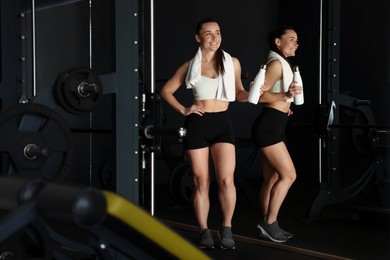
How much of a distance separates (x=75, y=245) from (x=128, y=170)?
568mm

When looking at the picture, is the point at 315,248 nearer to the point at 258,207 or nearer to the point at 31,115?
the point at 258,207

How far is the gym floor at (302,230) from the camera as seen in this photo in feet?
11.0

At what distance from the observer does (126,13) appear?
7.87 ft

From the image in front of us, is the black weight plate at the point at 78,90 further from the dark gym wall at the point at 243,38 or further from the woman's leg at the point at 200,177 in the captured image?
the dark gym wall at the point at 243,38

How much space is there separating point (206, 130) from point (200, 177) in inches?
10.8

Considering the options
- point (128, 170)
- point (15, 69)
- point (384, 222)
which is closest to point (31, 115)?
point (128, 170)

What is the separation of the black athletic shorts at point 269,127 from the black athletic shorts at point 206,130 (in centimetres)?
31

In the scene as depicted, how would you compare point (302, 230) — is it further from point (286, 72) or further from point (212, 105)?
point (212, 105)

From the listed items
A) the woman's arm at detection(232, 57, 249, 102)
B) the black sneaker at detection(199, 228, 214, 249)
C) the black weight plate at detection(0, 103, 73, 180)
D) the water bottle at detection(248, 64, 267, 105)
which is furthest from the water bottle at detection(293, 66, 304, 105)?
the black weight plate at detection(0, 103, 73, 180)

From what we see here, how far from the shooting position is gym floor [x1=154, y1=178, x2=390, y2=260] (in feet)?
11.0

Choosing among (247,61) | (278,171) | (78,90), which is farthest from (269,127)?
(247,61)

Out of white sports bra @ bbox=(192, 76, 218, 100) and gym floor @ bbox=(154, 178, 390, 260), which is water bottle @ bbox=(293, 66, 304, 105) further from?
gym floor @ bbox=(154, 178, 390, 260)

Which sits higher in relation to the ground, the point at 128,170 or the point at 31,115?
the point at 31,115

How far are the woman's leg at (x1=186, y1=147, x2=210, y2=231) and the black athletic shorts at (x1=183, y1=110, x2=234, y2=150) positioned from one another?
Result: 42mm
